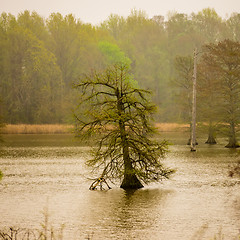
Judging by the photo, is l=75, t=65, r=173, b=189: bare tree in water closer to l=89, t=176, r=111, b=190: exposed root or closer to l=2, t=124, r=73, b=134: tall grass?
l=89, t=176, r=111, b=190: exposed root

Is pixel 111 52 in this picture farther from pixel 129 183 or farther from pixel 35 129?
pixel 129 183

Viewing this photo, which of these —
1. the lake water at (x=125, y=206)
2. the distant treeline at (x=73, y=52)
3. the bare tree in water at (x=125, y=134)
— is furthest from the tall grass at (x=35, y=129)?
the bare tree in water at (x=125, y=134)

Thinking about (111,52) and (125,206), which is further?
(111,52)

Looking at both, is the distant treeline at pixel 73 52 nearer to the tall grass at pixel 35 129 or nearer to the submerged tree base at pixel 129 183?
the tall grass at pixel 35 129

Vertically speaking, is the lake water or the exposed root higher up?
the exposed root

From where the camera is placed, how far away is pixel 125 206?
15.3 m

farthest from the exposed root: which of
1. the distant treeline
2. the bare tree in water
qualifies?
the distant treeline

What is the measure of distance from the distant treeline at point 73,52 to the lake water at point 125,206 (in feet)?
117

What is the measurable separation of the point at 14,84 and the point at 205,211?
2303 inches

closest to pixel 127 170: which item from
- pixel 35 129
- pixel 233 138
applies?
pixel 233 138

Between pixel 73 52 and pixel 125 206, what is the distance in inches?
2434

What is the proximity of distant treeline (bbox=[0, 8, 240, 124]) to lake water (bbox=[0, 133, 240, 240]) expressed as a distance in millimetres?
35799

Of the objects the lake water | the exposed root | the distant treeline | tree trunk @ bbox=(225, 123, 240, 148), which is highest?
the distant treeline

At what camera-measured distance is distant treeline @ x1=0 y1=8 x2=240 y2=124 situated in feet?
226
